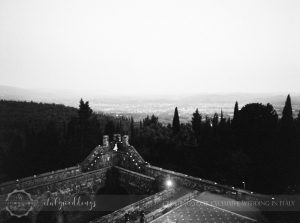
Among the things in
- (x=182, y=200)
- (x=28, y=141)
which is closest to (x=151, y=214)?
(x=182, y=200)

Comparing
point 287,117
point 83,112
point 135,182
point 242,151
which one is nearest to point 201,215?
point 135,182

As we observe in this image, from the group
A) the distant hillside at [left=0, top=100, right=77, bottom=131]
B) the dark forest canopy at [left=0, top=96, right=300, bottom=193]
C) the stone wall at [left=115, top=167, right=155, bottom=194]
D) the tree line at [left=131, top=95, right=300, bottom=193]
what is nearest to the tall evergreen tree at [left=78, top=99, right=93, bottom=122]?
the dark forest canopy at [left=0, top=96, right=300, bottom=193]

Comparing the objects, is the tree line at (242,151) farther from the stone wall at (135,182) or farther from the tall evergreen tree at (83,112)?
the tall evergreen tree at (83,112)

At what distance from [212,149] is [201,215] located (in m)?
14.5

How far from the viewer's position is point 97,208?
19797 mm

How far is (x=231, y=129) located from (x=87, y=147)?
18.7 meters

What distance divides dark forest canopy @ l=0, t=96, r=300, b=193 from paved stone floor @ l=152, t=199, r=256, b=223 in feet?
32.0

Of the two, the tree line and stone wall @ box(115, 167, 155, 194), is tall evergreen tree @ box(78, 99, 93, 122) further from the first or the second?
stone wall @ box(115, 167, 155, 194)

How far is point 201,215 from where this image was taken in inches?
517

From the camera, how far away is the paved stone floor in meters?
12.5

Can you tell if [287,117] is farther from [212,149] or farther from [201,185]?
[201,185]

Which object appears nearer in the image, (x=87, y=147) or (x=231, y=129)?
(x=231, y=129)

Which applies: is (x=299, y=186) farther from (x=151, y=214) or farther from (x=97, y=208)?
(x=97, y=208)

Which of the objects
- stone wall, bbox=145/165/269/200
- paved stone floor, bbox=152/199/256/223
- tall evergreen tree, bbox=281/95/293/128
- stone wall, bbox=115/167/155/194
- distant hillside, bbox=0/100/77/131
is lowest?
stone wall, bbox=115/167/155/194
